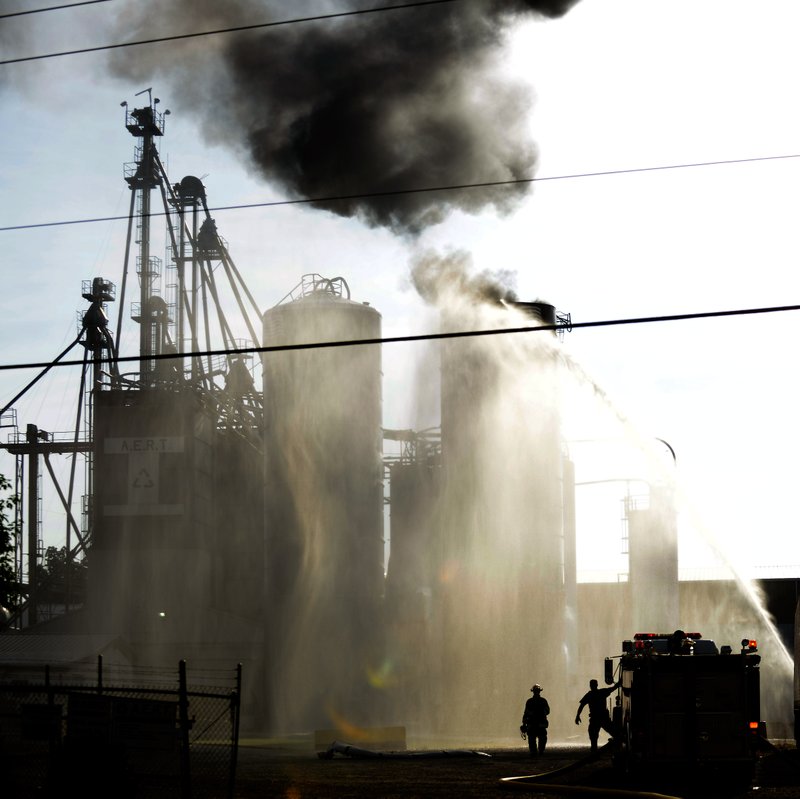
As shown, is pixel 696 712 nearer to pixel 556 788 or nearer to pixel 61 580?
pixel 556 788

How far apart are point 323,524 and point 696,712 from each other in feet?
90.5

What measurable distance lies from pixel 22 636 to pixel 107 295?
755 inches

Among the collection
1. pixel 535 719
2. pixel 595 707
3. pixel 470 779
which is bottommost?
pixel 470 779

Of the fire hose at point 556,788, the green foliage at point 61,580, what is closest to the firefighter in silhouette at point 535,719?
the fire hose at point 556,788

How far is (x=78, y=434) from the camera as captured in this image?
64.1 m

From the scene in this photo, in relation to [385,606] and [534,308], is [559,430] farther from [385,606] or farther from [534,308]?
[385,606]

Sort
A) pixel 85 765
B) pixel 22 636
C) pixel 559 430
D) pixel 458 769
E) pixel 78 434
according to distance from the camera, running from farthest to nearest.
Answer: pixel 78 434 → pixel 22 636 → pixel 559 430 → pixel 458 769 → pixel 85 765

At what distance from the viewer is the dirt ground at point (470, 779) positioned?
591 inches

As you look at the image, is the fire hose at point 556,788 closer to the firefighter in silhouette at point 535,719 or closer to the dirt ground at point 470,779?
the dirt ground at point 470,779

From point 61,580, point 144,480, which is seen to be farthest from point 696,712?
point 61,580

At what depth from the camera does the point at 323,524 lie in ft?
141

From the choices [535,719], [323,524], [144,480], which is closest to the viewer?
[535,719]

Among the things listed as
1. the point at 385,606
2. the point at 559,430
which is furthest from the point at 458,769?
the point at 385,606

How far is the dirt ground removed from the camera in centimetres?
1500
